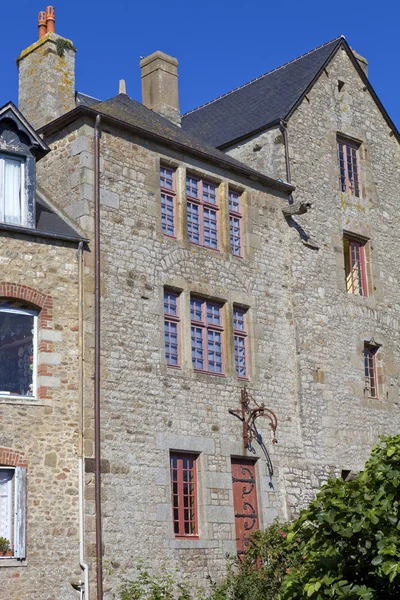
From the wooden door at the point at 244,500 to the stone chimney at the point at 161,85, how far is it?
8.58 m

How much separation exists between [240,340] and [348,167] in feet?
19.1

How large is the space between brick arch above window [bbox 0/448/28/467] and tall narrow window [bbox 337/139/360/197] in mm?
10416

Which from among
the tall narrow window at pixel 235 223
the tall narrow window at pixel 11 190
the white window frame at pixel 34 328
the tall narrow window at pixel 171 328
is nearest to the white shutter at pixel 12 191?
the tall narrow window at pixel 11 190

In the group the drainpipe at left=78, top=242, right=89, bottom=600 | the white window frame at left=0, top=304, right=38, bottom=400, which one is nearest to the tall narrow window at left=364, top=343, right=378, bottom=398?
the drainpipe at left=78, top=242, right=89, bottom=600

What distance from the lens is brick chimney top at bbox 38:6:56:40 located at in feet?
66.9

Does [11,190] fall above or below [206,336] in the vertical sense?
above

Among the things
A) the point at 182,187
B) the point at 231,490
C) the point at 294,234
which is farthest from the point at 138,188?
the point at 231,490

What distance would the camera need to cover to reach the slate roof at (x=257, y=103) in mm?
22656

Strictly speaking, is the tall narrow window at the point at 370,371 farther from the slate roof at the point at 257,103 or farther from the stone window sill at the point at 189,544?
the stone window sill at the point at 189,544

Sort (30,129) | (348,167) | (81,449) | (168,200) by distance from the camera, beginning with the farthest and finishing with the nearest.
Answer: (348,167)
(168,200)
(30,129)
(81,449)

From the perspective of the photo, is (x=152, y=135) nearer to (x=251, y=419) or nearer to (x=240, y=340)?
(x=240, y=340)

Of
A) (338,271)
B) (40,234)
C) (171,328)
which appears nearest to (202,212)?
(171,328)

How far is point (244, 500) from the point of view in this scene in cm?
1883

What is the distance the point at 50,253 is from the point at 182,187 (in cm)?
355
